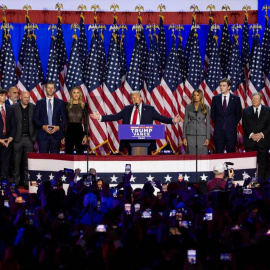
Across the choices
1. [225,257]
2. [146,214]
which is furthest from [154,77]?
[225,257]

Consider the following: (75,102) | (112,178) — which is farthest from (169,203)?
(75,102)

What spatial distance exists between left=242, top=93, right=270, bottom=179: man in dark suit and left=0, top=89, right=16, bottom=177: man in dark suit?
3.27 m

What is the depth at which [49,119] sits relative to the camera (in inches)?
388

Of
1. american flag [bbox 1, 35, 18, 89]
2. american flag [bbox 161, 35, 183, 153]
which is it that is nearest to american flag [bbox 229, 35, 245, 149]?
american flag [bbox 161, 35, 183, 153]

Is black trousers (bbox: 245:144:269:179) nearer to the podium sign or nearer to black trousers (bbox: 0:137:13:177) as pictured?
the podium sign

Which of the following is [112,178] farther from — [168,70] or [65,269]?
[65,269]

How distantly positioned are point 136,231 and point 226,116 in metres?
7.35

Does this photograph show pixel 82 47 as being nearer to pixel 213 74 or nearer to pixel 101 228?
pixel 213 74

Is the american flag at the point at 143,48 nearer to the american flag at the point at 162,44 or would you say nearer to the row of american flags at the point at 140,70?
the row of american flags at the point at 140,70

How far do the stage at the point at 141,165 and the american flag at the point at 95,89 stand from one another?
11.6ft

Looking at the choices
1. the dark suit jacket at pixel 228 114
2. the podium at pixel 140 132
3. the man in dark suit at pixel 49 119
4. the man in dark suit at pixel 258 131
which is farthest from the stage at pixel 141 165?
the dark suit jacket at pixel 228 114

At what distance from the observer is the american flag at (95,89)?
12.4 meters

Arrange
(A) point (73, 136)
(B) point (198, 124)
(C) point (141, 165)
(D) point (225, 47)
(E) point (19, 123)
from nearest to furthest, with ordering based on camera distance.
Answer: (C) point (141, 165) < (E) point (19, 123) < (A) point (73, 136) < (B) point (198, 124) < (D) point (225, 47)

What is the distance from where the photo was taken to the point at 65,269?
2.81m
